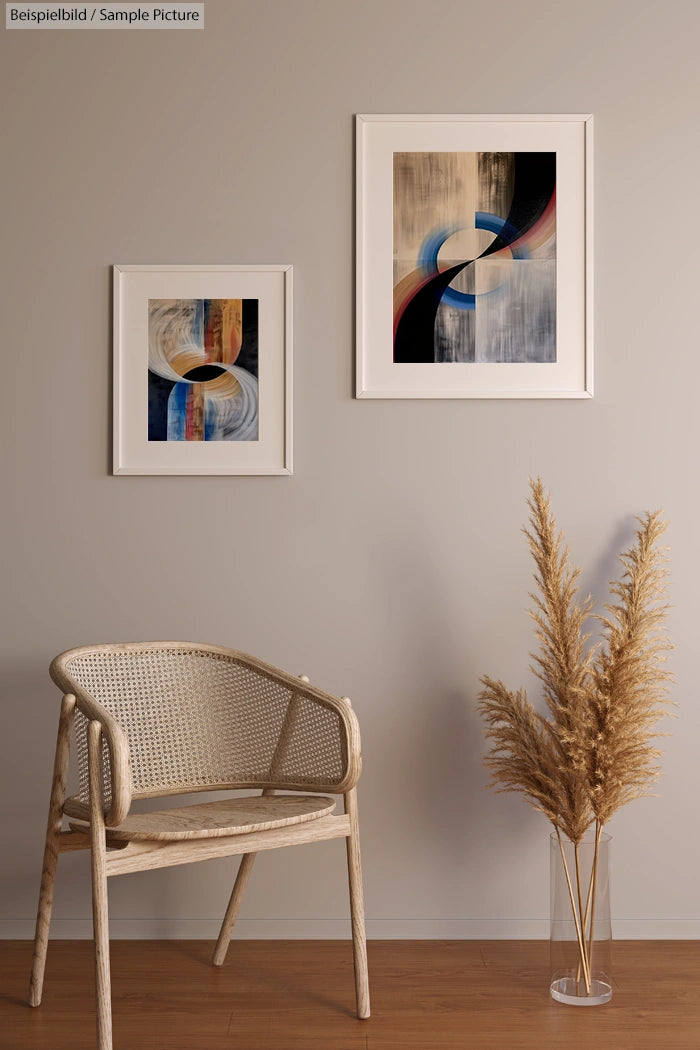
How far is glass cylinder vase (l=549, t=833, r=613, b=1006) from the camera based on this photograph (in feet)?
6.98

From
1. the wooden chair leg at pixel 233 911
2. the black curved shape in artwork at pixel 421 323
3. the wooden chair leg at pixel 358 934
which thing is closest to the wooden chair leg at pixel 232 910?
the wooden chair leg at pixel 233 911

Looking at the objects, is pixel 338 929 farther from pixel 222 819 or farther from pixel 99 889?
pixel 99 889

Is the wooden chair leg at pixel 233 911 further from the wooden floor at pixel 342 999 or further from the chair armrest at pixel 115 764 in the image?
the chair armrest at pixel 115 764

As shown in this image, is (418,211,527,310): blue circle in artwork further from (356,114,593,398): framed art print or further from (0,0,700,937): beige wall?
(0,0,700,937): beige wall

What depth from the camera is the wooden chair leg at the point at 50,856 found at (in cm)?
204

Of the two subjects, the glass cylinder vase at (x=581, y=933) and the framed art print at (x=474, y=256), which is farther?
the framed art print at (x=474, y=256)

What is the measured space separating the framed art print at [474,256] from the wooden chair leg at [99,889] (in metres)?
1.15

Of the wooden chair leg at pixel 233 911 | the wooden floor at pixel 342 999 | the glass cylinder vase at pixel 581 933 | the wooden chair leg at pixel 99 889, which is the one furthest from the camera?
the wooden chair leg at pixel 233 911

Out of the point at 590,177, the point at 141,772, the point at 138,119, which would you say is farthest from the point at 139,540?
the point at 590,177

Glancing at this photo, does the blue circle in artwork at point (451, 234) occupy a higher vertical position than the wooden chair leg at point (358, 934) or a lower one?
higher

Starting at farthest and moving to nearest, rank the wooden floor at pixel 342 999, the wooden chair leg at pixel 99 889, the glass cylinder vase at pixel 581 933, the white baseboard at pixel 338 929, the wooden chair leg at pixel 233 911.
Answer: the white baseboard at pixel 338 929 < the wooden chair leg at pixel 233 911 < the glass cylinder vase at pixel 581 933 < the wooden floor at pixel 342 999 < the wooden chair leg at pixel 99 889

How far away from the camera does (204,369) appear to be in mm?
2518

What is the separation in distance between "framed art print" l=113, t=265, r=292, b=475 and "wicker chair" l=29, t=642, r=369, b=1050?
0.53 metres

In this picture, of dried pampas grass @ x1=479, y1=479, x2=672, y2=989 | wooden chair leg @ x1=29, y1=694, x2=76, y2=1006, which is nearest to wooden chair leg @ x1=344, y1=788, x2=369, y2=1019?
dried pampas grass @ x1=479, y1=479, x2=672, y2=989
